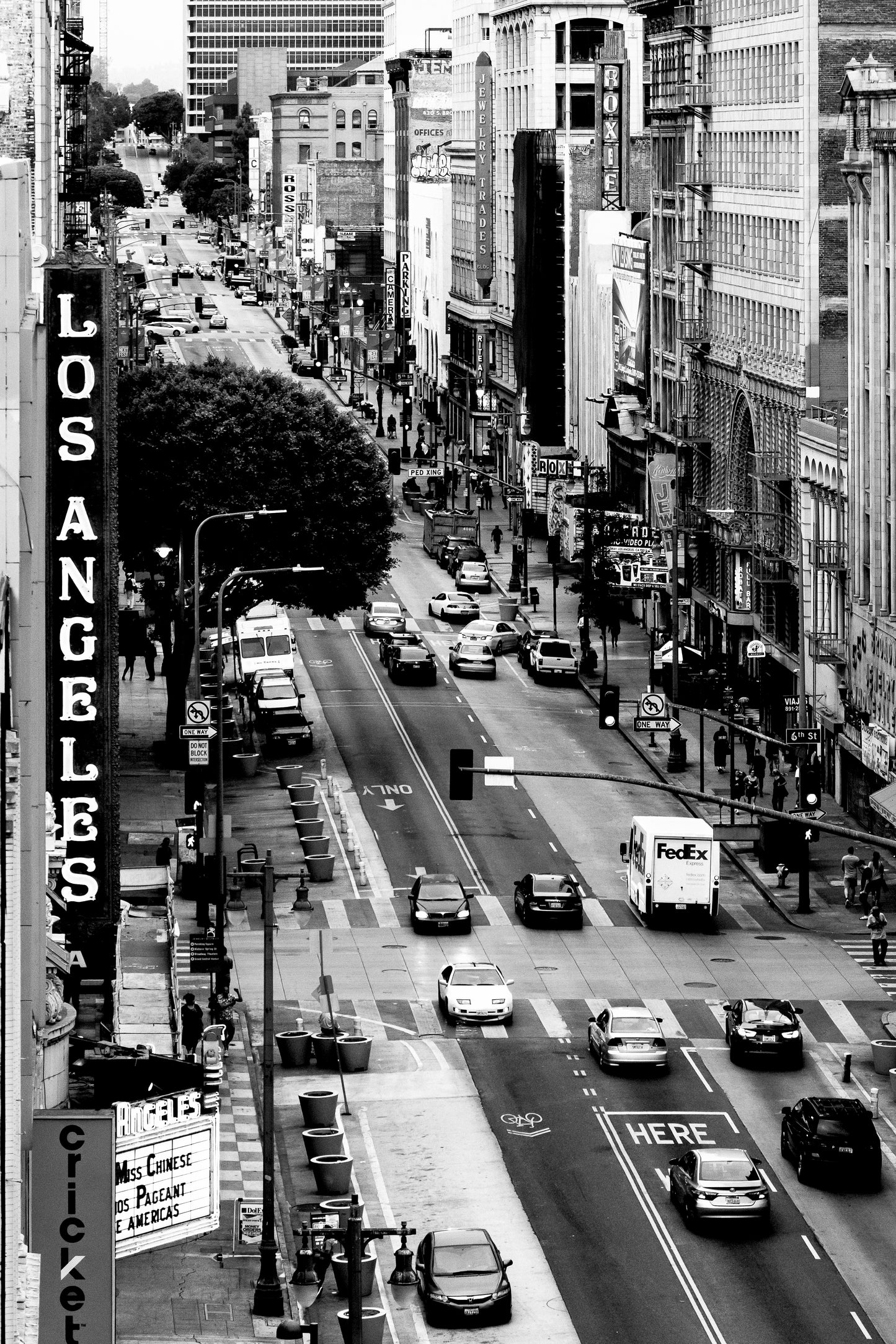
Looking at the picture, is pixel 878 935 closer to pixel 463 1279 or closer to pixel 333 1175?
pixel 333 1175

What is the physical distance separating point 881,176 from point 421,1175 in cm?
3809

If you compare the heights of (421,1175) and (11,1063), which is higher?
(11,1063)

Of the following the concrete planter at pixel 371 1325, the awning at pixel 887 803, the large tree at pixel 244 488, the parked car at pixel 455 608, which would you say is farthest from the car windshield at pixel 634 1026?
the parked car at pixel 455 608

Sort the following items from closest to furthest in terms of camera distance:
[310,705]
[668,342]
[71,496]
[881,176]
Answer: [71,496], [881,176], [310,705], [668,342]

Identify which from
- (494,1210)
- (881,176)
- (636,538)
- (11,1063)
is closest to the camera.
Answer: (11,1063)

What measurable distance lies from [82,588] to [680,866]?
2040 cm

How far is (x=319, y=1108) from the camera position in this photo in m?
57.4

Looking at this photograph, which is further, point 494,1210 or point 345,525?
point 345,525

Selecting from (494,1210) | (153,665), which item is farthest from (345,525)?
(494,1210)

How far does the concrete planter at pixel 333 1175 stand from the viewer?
2125 inches

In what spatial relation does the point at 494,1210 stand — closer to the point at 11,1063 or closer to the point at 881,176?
the point at 11,1063

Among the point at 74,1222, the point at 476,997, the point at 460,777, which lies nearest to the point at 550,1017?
the point at 476,997

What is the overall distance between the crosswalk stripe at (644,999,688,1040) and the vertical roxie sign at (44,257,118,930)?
12800 mm

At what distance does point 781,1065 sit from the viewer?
203 feet
